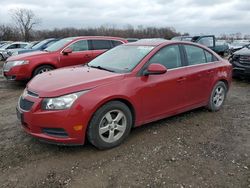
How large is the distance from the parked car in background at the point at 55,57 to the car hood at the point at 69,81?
4.10 metres

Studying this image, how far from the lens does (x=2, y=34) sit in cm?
4922

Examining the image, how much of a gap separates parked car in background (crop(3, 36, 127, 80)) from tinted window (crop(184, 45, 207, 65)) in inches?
179

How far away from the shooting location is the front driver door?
399 centimetres

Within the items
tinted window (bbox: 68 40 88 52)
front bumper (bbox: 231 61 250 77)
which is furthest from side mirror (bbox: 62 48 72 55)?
front bumper (bbox: 231 61 250 77)

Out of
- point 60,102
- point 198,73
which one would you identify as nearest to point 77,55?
point 198,73

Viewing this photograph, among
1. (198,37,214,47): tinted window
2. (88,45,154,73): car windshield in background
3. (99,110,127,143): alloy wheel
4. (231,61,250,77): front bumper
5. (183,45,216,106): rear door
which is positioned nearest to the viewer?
(99,110,127,143): alloy wheel

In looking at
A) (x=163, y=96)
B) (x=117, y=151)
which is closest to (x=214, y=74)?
(x=163, y=96)

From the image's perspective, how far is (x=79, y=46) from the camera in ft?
28.8

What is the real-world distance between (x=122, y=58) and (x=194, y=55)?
148 centimetres

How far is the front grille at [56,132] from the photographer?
3.34 metres

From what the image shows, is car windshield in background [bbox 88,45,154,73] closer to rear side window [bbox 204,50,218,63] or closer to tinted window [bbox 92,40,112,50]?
rear side window [bbox 204,50,218,63]

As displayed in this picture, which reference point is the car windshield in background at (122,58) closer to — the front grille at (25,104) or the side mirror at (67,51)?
the front grille at (25,104)

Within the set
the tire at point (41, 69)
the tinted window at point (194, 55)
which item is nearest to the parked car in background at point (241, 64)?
the tinted window at point (194, 55)

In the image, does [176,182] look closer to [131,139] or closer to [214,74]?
[131,139]
